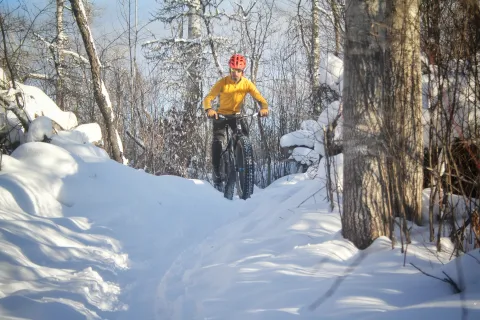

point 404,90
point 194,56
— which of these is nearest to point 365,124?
point 404,90

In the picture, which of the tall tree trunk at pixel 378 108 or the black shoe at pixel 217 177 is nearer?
the tall tree trunk at pixel 378 108

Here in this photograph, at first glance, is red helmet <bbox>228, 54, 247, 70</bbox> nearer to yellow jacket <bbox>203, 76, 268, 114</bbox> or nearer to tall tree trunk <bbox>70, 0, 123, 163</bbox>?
yellow jacket <bbox>203, 76, 268, 114</bbox>

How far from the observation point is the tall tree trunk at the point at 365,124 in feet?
6.92

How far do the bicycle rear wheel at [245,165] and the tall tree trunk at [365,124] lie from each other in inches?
120

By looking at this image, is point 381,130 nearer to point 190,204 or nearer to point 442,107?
point 442,107

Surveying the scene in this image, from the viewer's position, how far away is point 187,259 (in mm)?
2779

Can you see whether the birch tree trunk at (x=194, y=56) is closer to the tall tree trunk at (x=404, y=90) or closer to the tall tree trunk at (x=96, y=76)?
the tall tree trunk at (x=96, y=76)

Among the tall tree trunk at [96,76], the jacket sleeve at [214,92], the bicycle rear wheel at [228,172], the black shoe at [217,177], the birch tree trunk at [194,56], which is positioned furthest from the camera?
the birch tree trunk at [194,56]

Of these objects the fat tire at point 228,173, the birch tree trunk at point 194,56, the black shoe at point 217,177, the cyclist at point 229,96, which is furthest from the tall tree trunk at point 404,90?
the birch tree trunk at point 194,56

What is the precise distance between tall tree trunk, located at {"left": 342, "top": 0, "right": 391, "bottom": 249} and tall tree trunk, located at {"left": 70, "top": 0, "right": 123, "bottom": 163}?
6.07 m

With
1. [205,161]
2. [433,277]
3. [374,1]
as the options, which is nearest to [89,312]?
[433,277]

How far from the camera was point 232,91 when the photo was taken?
213 inches

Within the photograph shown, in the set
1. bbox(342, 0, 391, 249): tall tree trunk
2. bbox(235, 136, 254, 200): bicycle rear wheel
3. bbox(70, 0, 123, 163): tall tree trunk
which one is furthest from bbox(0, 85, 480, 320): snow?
bbox(70, 0, 123, 163): tall tree trunk

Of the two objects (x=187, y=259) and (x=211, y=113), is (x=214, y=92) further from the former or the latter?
(x=187, y=259)
